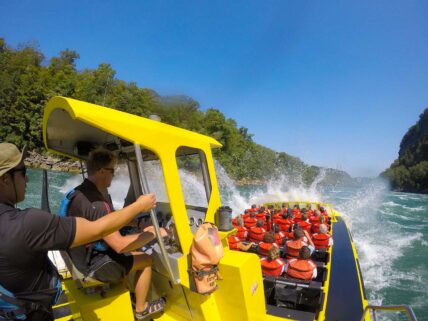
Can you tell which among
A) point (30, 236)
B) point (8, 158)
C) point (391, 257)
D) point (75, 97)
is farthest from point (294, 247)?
point (75, 97)

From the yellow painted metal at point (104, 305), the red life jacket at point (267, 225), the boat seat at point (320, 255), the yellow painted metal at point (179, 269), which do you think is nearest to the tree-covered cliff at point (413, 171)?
the red life jacket at point (267, 225)

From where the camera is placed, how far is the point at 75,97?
3997 centimetres

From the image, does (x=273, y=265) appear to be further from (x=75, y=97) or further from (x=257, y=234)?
(x=75, y=97)

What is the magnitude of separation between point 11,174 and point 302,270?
375 centimetres

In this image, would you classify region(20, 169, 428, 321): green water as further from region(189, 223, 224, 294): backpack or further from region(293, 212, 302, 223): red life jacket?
region(293, 212, 302, 223): red life jacket

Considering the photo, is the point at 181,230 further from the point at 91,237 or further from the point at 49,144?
the point at 49,144

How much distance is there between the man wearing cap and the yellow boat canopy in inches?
19.1

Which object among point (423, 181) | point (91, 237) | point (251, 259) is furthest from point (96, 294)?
point (423, 181)

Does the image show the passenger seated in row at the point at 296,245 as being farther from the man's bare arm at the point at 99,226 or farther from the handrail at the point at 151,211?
the man's bare arm at the point at 99,226

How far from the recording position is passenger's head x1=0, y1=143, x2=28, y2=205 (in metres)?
1.39

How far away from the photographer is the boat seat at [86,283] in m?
2.15

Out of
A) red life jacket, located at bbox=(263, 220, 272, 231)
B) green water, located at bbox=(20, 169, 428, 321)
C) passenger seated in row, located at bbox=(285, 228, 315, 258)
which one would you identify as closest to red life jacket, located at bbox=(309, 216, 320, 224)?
red life jacket, located at bbox=(263, 220, 272, 231)

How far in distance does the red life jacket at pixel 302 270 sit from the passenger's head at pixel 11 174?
3653mm

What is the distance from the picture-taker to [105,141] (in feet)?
9.52
